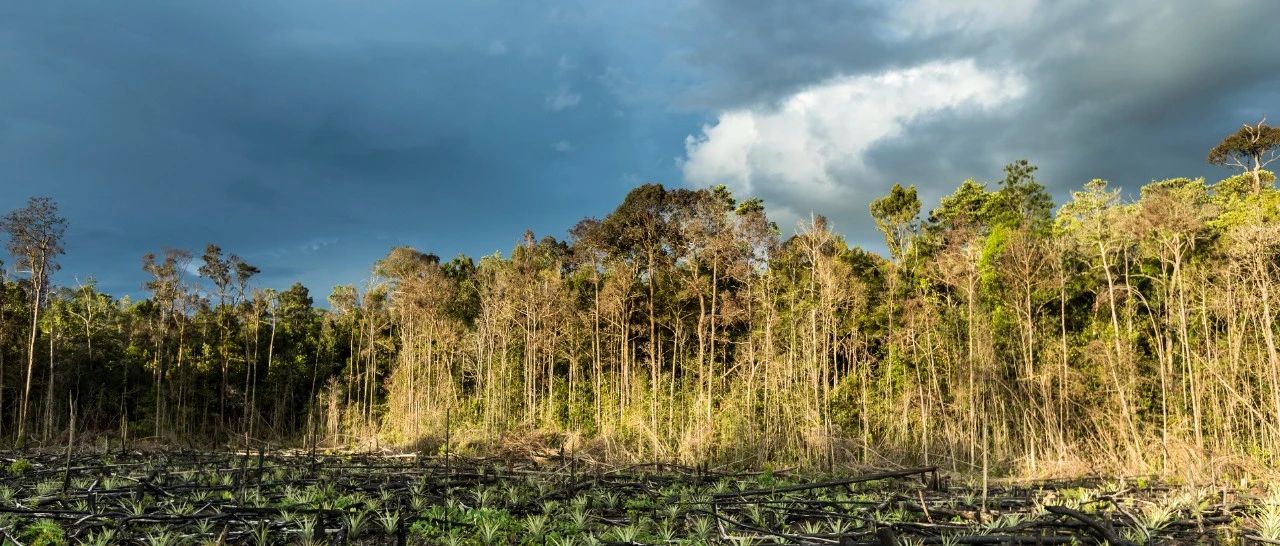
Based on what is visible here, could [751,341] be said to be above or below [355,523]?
above

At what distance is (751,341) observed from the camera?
48.5 ft

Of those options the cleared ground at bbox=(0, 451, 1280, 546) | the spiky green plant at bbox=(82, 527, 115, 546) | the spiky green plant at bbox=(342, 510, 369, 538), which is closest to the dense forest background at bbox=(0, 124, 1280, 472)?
the cleared ground at bbox=(0, 451, 1280, 546)

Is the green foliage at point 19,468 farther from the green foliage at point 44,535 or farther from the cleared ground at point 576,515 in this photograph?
the green foliage at point 44,535

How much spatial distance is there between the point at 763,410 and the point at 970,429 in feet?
13.3

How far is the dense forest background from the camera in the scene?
10.7m

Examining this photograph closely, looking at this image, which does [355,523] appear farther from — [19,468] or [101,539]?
[19,468]

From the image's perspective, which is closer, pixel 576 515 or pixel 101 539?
pixel 101 539

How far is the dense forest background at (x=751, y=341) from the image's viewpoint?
10.7 m

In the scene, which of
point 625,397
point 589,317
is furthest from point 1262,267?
point 589,317

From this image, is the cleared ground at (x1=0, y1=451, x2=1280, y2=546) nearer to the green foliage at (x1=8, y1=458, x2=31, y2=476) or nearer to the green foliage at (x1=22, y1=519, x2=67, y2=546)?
the green foliage at (x1=22, y1=519, x2=67, y2=546)

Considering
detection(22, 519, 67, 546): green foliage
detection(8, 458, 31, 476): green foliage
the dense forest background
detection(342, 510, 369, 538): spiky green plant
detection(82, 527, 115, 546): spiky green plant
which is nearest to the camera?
detection(82, 527, 115, 546): spiky green plant

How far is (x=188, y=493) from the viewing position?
237 inches

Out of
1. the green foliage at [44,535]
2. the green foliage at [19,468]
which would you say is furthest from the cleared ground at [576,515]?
the green foliage at [19,468]

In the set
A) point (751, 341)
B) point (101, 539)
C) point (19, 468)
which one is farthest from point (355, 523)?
point (751, 341)
